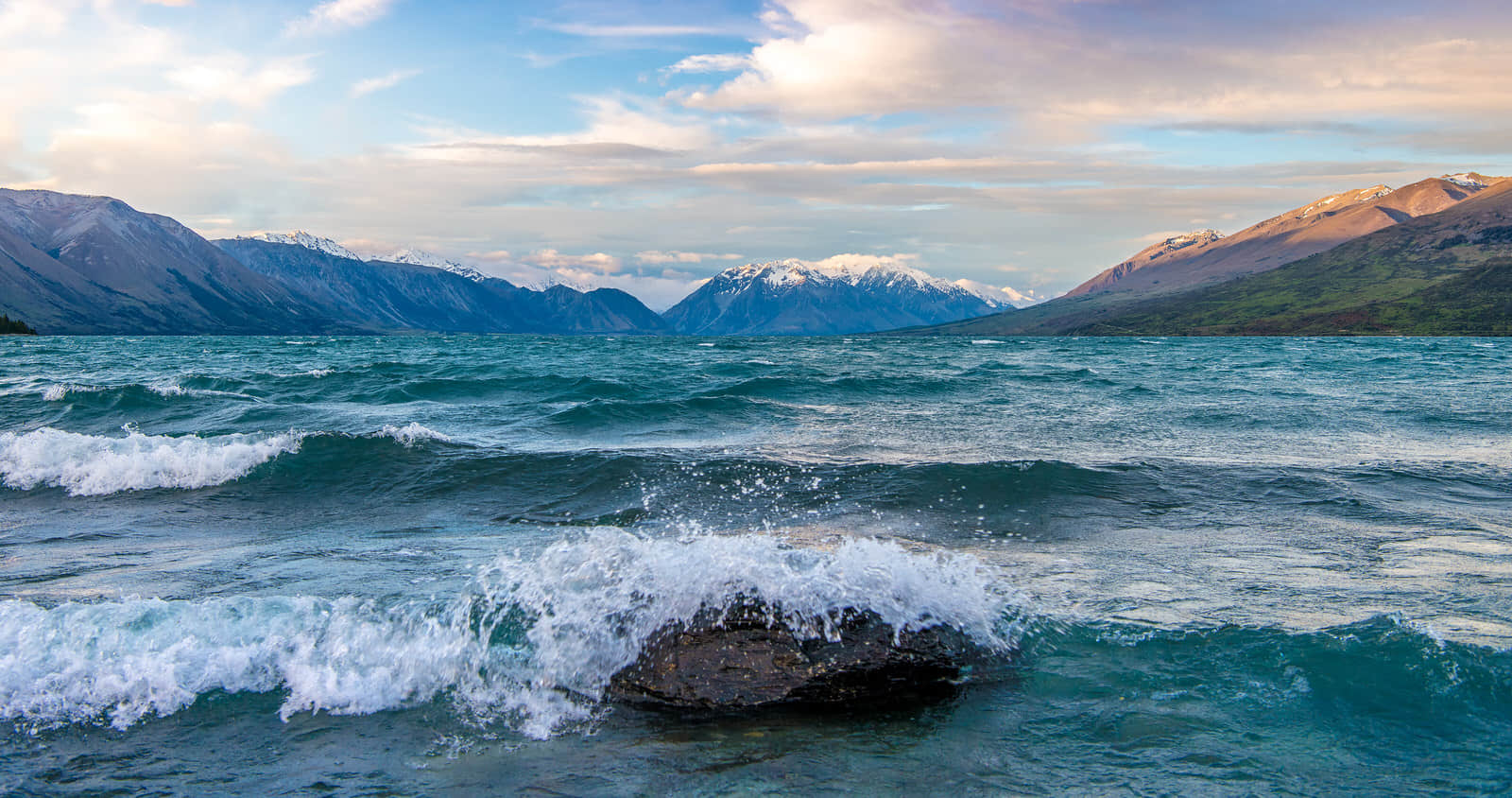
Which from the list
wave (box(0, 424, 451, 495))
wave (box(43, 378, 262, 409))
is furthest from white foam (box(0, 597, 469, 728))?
wave (box(43, 378, 262, 409))

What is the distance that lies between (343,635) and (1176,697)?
8.05m

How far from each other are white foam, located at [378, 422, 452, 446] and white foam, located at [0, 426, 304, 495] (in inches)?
87.3

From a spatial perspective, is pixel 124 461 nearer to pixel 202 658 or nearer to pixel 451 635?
pixel 202 658

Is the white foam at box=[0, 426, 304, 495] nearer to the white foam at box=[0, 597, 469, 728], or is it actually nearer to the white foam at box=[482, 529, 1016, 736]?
the white foam at box=[0, 597, 469, 728]

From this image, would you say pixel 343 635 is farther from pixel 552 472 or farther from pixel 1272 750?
pixel 552 472

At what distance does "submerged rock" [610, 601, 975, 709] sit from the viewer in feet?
23.7

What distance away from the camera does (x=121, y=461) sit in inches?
691

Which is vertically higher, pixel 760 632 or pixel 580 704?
pixel 760 632

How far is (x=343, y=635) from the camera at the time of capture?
324 inches

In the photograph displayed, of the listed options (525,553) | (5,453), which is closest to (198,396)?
(5,453)

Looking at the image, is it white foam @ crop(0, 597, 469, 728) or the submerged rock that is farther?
white foam @ crop(0, 597, 469, 728)

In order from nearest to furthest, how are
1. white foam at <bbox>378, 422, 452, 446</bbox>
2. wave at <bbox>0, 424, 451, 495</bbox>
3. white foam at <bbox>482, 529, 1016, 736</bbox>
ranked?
white foam at <bbox>482, 529, 1016, 736</bbox> → wave at <bbox>0, 424, 451, 495</bbox> → white foam at <bbox>378, 422, 452, 446</bbox>

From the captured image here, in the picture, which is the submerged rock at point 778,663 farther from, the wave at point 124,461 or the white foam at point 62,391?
the white foam at point 62,391

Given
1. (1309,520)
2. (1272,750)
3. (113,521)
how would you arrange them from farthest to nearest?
(113,521), (1309,520), (1272,750)
